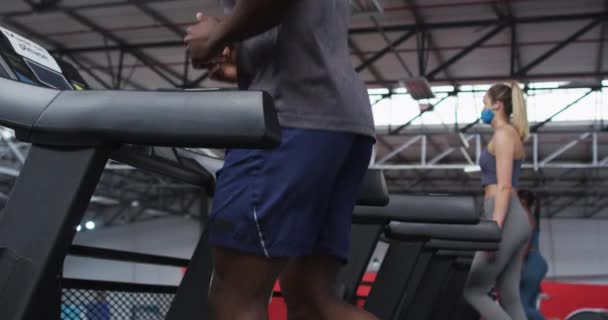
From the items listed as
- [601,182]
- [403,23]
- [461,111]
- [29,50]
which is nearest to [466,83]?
[461,111]

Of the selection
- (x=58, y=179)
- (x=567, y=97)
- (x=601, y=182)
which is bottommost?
(x=58, y=179)

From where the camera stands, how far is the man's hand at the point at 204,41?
3.31 ft

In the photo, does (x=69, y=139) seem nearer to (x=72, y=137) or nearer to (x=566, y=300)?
(x=72, y=137)

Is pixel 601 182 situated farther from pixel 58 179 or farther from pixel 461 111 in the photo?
pixel 58 179

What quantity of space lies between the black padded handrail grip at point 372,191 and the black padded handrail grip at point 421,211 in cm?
30

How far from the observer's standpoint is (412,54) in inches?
384

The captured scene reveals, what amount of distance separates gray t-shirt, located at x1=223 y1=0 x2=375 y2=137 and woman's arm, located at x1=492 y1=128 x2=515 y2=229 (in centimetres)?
175

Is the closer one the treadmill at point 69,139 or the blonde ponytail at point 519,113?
the treadmill at point 69,139

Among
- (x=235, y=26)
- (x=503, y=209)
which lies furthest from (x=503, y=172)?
(x=235, y=26)

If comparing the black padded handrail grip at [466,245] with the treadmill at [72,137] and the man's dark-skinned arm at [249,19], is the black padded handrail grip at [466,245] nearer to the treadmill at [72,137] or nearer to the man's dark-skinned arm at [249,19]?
the man's dark-skinned arm at [249,19]

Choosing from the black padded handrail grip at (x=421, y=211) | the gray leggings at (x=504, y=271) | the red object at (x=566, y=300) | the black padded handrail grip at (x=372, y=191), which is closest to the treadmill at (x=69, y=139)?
the black padded handrail grip at (x=372, y=191)

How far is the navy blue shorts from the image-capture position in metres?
0.93

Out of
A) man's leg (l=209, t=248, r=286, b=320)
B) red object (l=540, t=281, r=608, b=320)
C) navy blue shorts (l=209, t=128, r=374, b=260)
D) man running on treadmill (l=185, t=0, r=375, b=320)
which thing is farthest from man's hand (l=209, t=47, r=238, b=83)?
red object (l=540, t=281, r=608, b=320)

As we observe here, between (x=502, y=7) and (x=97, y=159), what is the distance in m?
8.19
